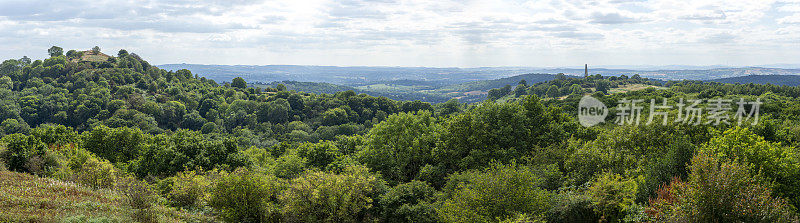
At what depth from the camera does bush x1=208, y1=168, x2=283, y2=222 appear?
20.6 metres

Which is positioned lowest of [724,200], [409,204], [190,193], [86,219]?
[409,204]

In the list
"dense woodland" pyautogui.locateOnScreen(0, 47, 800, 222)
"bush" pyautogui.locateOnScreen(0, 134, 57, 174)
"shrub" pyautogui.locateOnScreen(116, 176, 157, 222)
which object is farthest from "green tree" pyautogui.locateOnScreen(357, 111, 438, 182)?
"bush" pyautogui.locateOnScreen(0, 134, 57, 174)

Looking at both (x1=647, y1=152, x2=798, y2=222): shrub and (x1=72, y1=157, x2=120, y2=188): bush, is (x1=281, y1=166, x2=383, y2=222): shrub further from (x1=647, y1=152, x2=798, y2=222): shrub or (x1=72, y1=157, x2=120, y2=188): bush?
(x1=647, y1=152, x2=798, y2=222): shrub

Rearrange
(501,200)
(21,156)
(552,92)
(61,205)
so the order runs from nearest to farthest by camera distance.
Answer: (61,205) < (501,200) < (21,156) < (552,92)

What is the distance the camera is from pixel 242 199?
2078 cm

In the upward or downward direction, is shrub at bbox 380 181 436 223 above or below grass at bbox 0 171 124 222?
below

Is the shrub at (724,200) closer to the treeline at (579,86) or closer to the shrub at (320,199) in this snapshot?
the shrub at (320,199)

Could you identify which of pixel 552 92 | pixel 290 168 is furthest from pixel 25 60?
pixel 552 92

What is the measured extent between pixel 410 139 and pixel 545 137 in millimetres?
10249

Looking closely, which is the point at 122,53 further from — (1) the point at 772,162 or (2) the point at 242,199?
(1) the point at 772,162

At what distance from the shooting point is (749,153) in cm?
1830

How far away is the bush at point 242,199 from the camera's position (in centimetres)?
2061

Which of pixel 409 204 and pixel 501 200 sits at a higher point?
pixel 501 200

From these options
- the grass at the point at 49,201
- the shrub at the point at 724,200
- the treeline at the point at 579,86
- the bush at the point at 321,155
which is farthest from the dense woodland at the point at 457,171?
the treeline at the point at 579,86
